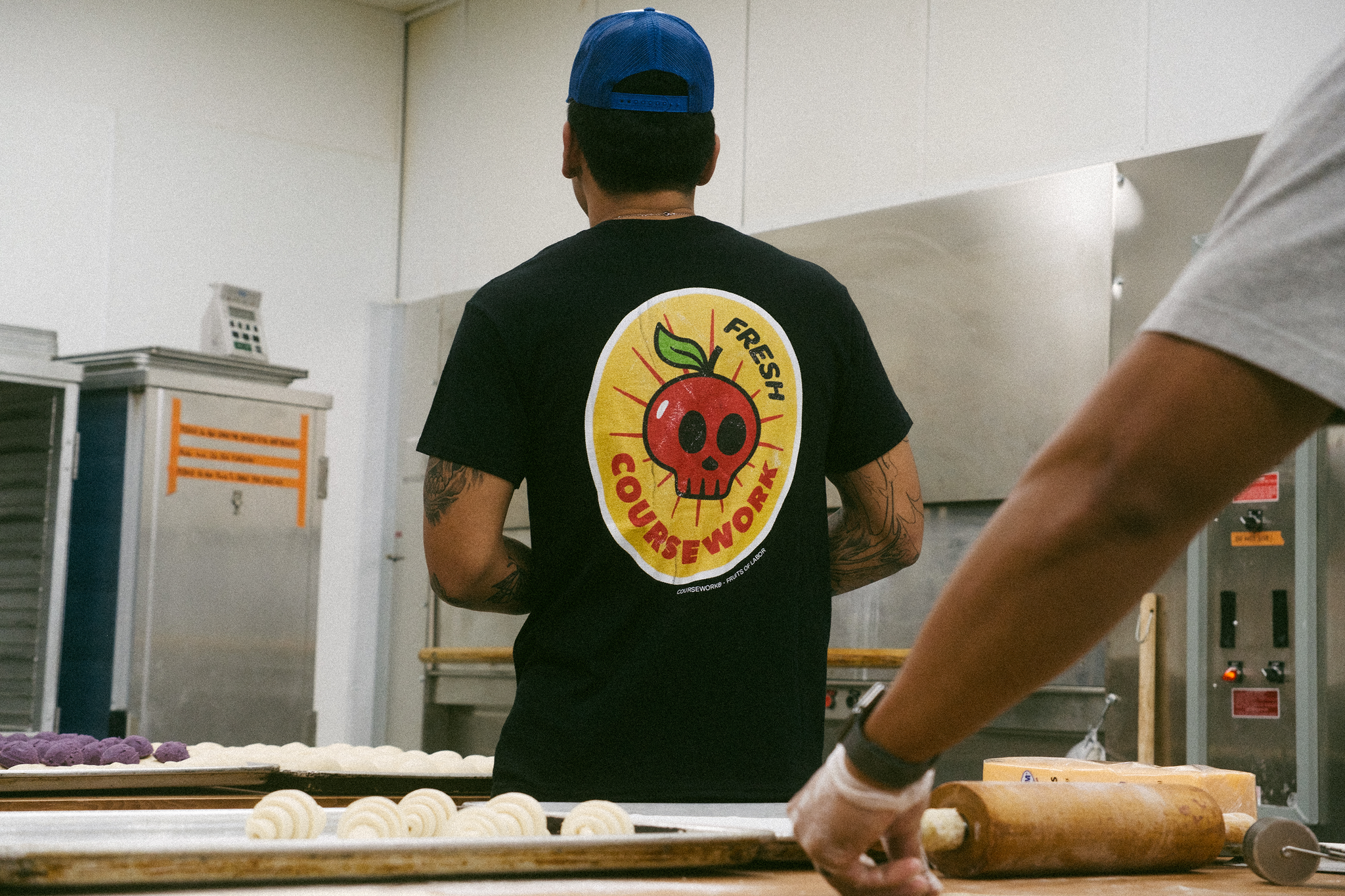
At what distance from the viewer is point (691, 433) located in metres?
1.32

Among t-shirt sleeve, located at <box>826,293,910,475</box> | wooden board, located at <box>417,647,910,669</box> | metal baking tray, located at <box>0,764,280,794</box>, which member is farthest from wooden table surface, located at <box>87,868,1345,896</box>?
wooden board, located at <box>417,647,910,669</box>

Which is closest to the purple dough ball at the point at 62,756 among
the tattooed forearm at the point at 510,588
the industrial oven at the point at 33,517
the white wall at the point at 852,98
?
the tattooed forearm at the point at 510,588

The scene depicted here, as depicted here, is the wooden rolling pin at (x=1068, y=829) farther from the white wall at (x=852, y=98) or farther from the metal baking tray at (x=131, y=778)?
the white wall at (x=852, y=98)

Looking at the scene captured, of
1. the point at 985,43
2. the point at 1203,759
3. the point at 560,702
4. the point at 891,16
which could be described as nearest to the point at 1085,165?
the point at 985,43

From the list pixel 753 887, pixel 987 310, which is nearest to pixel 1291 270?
pixel 753 887

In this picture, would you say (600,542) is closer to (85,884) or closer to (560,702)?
(560,702)

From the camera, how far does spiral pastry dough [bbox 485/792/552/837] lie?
3.28ft

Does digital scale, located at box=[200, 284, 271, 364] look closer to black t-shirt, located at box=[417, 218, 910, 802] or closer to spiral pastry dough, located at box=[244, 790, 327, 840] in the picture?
black t-shirt, located at box=[417, 218, 910, 802]

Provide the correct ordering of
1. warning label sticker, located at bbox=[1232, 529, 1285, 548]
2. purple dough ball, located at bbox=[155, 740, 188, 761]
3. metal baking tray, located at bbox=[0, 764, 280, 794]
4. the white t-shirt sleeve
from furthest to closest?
warning label sticker, located at bbox=[1232, 529, 1285, 548]
purple dough ball, located at bbox=[155, 740, 188, 761]
metal baking tray, located at bbox=[0, 764, 280, 794]
the white t-shirt sleeve

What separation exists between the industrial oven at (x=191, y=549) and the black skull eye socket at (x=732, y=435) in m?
3.59

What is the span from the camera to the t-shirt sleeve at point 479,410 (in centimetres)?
127

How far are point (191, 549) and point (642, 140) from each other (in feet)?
12.0

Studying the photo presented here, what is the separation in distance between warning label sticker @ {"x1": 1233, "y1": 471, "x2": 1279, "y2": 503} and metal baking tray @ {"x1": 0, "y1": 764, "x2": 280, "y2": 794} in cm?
259

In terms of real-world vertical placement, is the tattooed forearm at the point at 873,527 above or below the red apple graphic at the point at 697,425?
below
